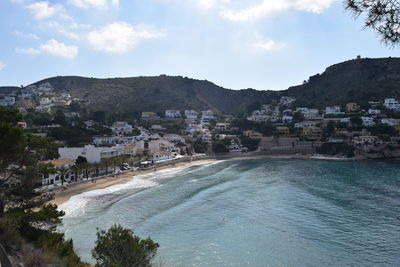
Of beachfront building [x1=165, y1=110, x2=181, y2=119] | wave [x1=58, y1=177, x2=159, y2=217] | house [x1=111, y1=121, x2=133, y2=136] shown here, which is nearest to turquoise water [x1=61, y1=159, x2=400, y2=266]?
Result: wave [x1=58, y1=177, x2=159, y2=217]

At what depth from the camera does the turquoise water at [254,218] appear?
1939cm

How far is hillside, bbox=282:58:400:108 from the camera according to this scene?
4237 inches

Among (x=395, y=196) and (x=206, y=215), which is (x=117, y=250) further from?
(x=395, y=196)

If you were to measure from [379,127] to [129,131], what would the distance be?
193 ft

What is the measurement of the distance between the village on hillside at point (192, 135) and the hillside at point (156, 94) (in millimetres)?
11565

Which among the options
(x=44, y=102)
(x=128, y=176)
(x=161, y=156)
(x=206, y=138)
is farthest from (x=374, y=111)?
(x=44, y=102)

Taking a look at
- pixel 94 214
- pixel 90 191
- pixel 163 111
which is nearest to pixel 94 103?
pixel 163 111

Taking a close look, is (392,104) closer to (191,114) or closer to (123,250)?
(191,114)

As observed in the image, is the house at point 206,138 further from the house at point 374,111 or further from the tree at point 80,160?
the house at point 374,111

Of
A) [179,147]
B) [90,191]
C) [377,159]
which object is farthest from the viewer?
[179,147]

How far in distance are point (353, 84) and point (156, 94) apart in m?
73.5

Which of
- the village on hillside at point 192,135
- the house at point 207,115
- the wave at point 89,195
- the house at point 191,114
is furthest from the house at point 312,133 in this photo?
the wave at point 89,195

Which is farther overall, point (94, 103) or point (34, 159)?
point (94, 103)

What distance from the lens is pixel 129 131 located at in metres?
81.4
